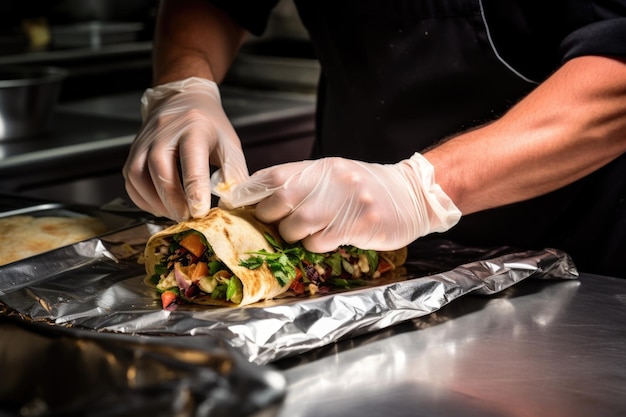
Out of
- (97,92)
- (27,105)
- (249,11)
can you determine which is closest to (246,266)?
(249,11)

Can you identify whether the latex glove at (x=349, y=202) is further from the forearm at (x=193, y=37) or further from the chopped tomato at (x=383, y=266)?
the forearm at (x=193, y=37)

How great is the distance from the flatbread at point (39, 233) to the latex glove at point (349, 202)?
62 cm

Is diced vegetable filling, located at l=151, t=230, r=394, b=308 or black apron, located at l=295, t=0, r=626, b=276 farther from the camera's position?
black apron, located at l=295, t=0, r=626, b=276

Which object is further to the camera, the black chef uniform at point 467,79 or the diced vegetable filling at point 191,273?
the black chef uniform at point 467,79

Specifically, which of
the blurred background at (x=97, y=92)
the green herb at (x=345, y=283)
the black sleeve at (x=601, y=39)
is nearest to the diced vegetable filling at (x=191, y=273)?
the green herb at (x=345, y=283)

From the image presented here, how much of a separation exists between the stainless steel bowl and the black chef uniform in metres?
1.36

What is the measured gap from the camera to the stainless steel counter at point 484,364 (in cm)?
149

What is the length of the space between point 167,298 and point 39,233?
27.0 inches

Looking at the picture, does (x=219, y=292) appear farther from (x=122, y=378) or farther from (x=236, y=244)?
(x=122, y=378)

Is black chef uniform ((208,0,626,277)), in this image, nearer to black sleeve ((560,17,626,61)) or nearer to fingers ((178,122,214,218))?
black sleeve ((560,17,626,61))

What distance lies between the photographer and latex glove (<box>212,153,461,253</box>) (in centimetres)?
191

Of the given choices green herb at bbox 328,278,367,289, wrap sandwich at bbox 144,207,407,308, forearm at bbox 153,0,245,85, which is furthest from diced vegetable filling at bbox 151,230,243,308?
forearm at bbox 153,0,245,85

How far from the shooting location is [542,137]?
204 cm

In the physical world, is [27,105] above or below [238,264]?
below
